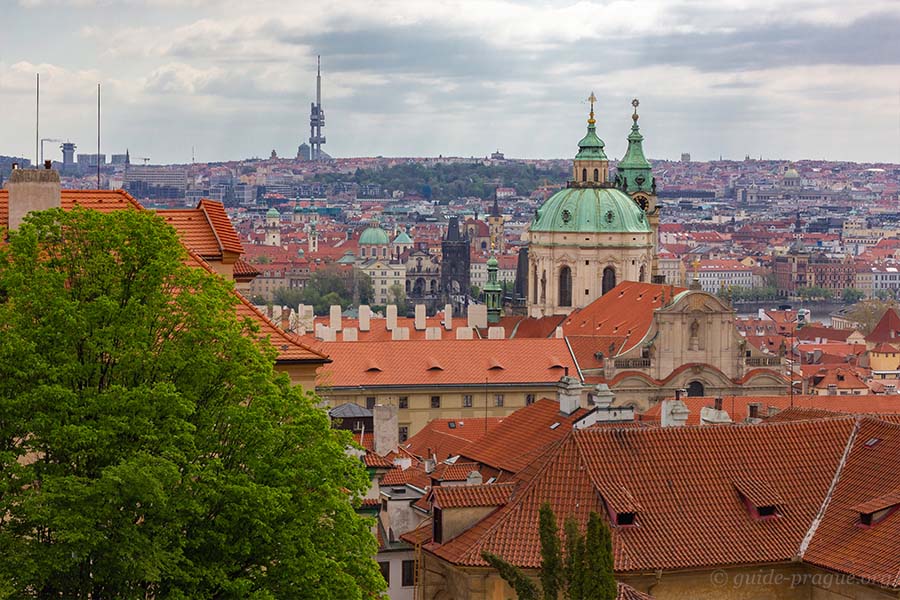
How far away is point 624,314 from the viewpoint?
96.8 meters

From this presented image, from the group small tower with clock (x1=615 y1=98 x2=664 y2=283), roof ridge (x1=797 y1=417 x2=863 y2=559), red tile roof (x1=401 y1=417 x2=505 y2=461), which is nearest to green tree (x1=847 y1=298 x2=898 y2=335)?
small tower with clock (x1=615 y1=98 x2=664 y2=283)

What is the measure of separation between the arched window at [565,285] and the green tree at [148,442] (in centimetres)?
8971

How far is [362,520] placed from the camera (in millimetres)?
25328

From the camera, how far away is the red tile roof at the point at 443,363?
7938 centimetres

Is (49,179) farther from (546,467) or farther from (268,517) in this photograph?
(546,467)

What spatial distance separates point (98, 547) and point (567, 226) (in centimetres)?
9349

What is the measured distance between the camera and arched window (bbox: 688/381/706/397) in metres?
87.9

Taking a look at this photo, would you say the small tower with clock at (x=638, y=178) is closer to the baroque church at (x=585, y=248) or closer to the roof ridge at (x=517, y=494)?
the baroque church at (x=585, y=248)

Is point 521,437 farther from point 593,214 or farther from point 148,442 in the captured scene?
point 593,214

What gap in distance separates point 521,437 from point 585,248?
241 ft

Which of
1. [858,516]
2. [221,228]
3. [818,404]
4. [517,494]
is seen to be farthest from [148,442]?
[818,404]

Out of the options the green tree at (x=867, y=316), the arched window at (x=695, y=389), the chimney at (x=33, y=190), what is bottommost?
the green tree at (x=867, y=316)

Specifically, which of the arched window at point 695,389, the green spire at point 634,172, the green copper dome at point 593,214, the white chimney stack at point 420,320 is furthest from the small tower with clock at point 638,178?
the arched window at point 695,389

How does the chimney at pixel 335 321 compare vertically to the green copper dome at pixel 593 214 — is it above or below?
below
